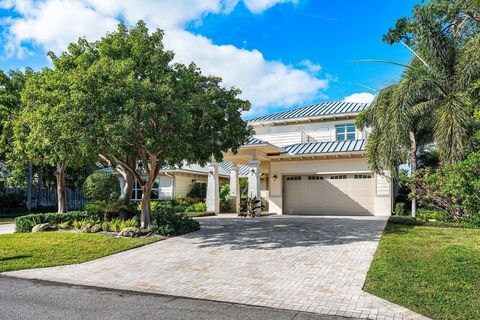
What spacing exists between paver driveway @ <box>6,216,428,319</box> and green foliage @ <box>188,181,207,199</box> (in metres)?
15.8

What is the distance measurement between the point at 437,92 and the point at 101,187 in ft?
42.5

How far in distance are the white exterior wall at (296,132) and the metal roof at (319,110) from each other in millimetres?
625

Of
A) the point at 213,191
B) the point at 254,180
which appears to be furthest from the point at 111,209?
the point at 213,191

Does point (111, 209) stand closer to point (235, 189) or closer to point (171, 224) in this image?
point (171, 224)

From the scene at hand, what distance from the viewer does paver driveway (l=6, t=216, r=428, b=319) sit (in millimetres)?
6257

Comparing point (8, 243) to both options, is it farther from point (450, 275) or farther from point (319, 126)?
point (319, 126)

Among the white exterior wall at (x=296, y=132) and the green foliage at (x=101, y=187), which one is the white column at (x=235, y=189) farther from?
the green foliage at (x=101, y=187)

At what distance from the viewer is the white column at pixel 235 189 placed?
24.5 metres

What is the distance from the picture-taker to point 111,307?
5949 millimetres

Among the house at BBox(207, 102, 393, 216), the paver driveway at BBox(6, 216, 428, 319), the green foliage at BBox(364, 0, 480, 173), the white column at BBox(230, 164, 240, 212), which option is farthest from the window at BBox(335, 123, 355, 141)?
the paver driveway at BBox(6, 216, 428, 319)

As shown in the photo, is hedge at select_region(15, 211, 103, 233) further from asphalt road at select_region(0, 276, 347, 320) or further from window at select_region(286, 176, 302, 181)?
window at select_region(286, 176, 302, 181)

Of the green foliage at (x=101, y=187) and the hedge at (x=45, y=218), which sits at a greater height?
the green foliage at (x=101, y=187)

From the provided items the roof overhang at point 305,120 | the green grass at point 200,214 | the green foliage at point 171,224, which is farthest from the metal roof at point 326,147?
the green foliage at point 171,224

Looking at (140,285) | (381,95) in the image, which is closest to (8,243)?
(140,285)
